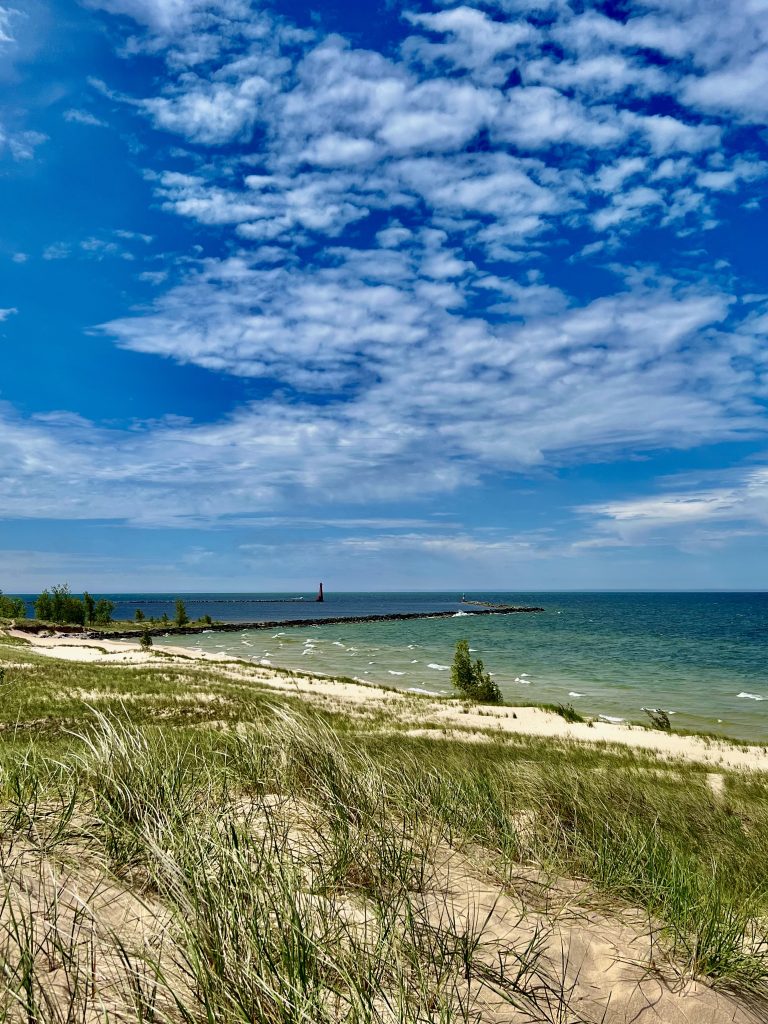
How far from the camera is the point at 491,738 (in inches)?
768

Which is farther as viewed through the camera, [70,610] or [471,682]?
[70,610]

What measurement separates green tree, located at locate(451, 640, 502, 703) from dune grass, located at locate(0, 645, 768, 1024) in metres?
25.0

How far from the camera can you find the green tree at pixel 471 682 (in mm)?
32656

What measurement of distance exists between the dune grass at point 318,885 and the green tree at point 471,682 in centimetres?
2500

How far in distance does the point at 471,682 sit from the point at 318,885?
3108cm

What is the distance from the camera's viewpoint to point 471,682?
3372 cm

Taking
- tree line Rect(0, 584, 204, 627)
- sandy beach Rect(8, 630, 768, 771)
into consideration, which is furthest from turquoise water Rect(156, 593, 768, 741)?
tree line Rect(0, 584, 204, 627)

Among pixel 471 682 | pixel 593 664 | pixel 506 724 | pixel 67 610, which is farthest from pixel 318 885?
pixel 67 610

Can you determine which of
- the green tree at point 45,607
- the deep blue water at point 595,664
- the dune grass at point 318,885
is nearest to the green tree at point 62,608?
the green tree at point 45,607

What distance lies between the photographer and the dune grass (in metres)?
2.89

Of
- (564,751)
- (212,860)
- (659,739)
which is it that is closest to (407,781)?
(212,860)

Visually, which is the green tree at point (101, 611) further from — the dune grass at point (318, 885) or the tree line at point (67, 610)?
the dune grass at point (318, 885)

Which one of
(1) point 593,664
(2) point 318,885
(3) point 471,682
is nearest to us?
(2) point 318,885

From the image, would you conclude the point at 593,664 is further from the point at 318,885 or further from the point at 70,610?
the point at 70,610
